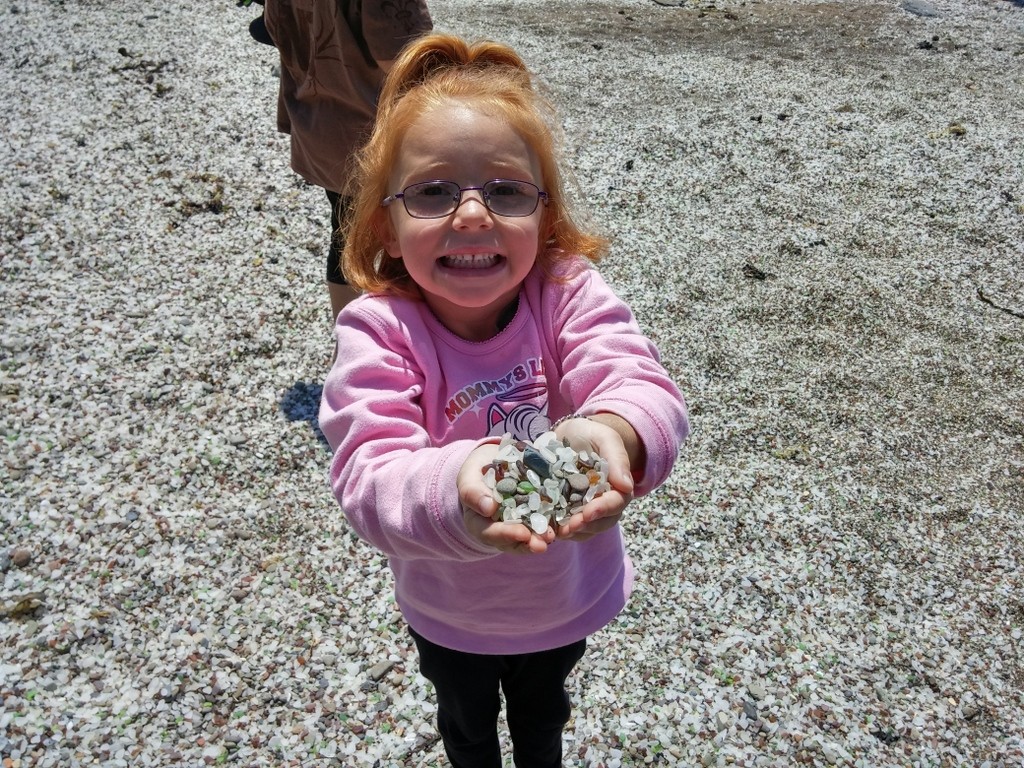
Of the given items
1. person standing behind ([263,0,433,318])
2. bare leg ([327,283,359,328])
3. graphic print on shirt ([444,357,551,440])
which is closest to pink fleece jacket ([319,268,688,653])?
graphic print on shirt ([444,357,551,440])

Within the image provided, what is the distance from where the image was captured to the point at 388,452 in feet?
4.44

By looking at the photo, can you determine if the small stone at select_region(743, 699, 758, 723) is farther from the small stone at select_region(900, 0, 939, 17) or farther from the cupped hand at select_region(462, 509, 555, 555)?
the small stone at select_region(900, 0, 939, 17)

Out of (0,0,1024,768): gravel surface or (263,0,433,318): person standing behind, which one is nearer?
(0,0,1024,768): gravel surface

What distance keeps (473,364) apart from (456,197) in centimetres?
33

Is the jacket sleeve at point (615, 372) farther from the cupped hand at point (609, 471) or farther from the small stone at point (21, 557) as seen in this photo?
the small stone at point (21, 557)

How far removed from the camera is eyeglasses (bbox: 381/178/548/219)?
147 centimetres

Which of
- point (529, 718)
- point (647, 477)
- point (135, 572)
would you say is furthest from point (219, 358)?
point (647, 477)

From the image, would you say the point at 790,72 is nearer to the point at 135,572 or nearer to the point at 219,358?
the point at 219,358

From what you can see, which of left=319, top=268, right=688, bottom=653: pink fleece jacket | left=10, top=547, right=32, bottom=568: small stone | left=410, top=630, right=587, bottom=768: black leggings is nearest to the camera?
left=319, top=268, right=688, bottom=653: pink fleece jacket

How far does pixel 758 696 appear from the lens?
8.76 ft

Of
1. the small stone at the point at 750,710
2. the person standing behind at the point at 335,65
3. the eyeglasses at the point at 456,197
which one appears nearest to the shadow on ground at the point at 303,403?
the person standing behind at the point at 335,65

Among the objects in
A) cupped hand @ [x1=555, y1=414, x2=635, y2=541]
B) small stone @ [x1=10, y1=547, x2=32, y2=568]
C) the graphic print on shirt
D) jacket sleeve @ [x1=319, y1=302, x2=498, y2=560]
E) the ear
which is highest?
the ear

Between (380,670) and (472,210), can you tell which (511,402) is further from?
(380,670)

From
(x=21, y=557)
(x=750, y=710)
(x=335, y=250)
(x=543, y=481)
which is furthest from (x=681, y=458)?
(x=21, y=557)
